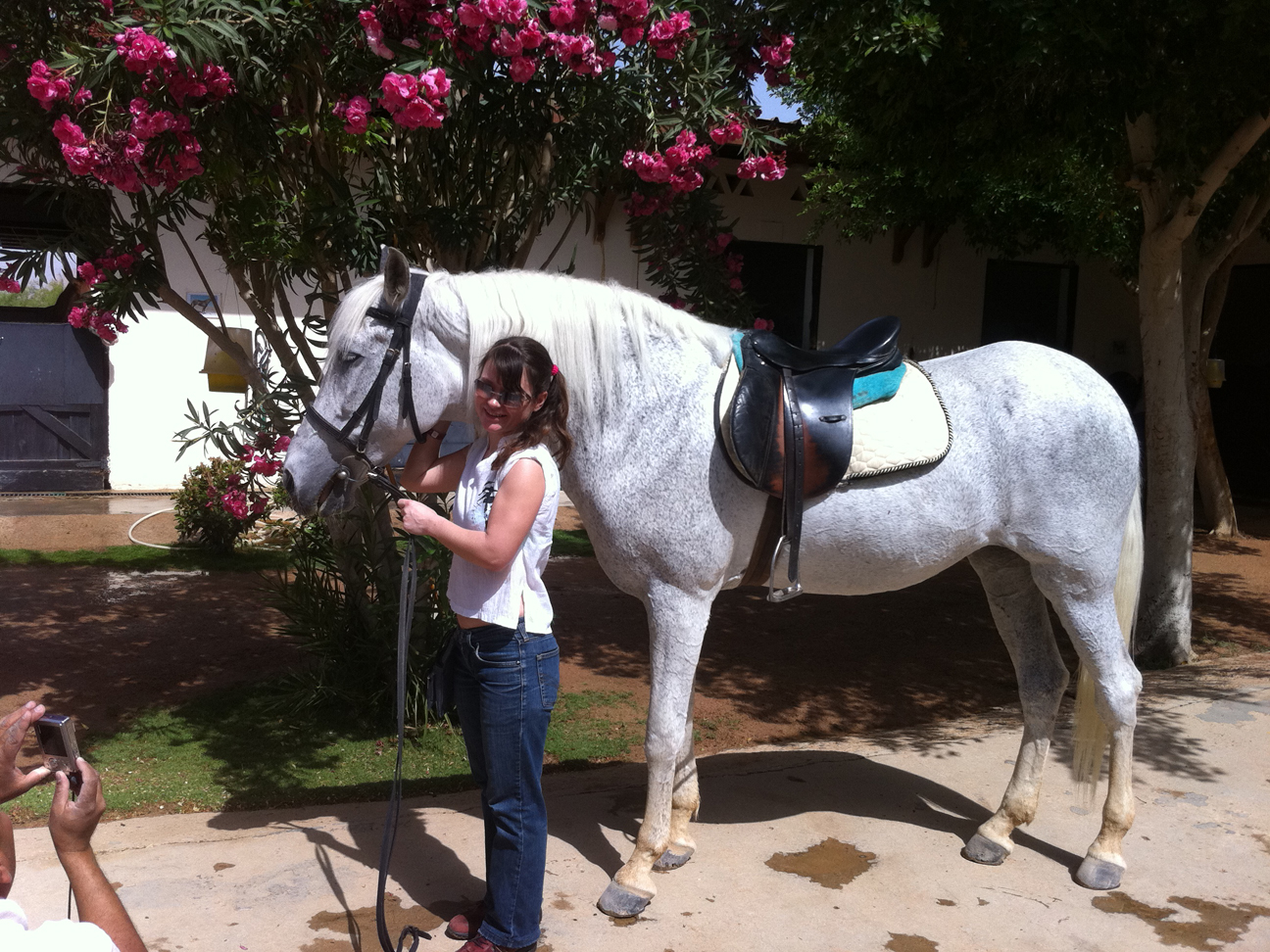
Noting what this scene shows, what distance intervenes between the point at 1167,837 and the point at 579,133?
3268 mm

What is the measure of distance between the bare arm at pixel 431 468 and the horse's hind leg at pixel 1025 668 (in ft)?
6.02

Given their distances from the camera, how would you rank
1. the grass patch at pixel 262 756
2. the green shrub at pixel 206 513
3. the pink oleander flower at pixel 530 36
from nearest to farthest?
the pink oleander flower at pixel 530 36, the grass patch at pixel 262 756, the green shrub at pixel 206 513

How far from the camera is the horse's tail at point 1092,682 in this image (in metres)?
3.24

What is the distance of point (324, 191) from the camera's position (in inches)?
152

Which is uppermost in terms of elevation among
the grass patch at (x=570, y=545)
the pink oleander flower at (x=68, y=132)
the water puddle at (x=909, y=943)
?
the pink oleander flower at (x=68, y=132)

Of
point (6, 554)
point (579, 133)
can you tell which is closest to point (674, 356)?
point (579, 133)

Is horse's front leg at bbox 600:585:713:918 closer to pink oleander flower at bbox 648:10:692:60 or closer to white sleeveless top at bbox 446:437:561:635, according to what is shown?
white sleeveless top at bbox 446:437:561:635

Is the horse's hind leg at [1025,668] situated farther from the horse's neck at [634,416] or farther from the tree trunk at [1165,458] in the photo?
the tree trunk at [1165,458]

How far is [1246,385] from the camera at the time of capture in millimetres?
13219

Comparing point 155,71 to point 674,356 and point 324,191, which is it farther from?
point 674,356

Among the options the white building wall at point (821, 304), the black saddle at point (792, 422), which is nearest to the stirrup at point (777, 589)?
the black saddle at point (792, 422)

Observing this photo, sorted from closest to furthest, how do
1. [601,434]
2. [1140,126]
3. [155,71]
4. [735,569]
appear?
1. [601,434]
2. [735,569]
3. [155,71]
4. [1140,126]

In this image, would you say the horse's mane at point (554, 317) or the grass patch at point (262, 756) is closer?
the horse's mane at point (554, 317)

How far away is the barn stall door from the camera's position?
1013 cm
